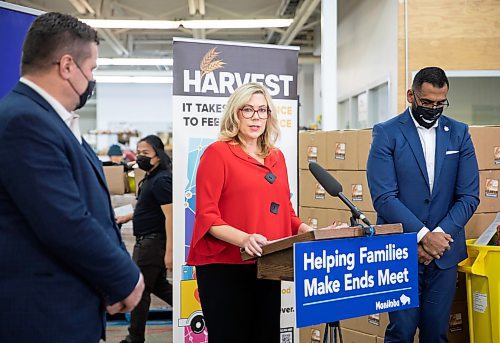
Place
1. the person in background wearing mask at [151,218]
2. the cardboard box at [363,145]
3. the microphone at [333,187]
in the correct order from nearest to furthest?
the microphone at [333,187] < the cardboard box at [363,145] < the person in background wearing mask at [151,218]

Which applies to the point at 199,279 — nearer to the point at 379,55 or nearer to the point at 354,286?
the point at 354,286

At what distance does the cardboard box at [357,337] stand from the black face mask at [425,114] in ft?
5.18

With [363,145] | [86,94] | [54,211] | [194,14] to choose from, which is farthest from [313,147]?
[194,14]

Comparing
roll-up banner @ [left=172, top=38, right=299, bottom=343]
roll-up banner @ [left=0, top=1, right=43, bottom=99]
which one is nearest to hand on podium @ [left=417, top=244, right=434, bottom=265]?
roll-up banner @ [left=172, top=38, right=299, bottom=343]

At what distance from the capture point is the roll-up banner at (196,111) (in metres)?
3.47

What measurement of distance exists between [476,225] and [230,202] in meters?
1.90

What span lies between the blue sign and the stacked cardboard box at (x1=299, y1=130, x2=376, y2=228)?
1.84 metres

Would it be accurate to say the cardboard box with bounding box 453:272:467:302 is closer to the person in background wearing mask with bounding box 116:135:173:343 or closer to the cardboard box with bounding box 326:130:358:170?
the cardboard box with bounding box 326:130:358:170

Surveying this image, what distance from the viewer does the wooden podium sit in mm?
1870

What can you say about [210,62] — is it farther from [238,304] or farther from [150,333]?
[150,333]

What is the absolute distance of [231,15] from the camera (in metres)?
10.4

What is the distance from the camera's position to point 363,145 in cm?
390

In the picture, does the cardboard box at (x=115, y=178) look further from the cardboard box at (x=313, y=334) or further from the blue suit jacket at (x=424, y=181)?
the blue suit jacket at (x=424, y=181)

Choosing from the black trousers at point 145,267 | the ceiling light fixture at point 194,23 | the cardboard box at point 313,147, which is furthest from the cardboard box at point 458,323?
the ceiling light fixture at point 194,23
